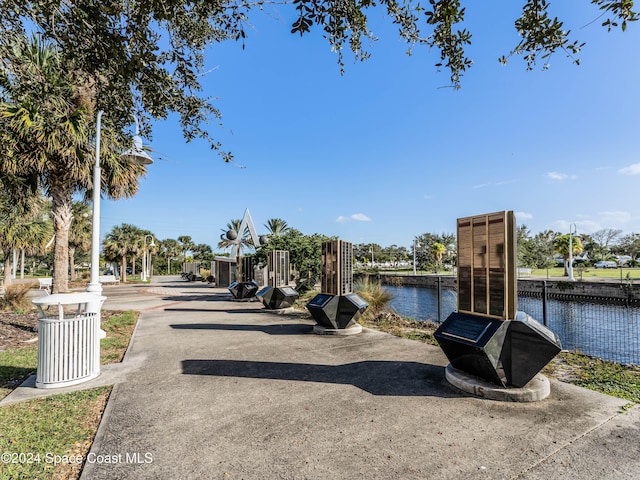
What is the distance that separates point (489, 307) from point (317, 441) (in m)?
2.82

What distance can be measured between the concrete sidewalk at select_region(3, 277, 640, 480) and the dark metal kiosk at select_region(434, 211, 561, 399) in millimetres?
404

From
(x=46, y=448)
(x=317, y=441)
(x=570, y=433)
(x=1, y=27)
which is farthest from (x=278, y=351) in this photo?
(x=1, y=27)

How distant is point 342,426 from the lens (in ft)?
10.8

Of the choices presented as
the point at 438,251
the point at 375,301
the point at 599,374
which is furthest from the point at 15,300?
the point at 438,251

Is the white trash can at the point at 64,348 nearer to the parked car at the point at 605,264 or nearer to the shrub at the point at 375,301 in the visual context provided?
the shrub at the point at 375,301

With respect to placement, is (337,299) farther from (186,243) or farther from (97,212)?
(186,243)

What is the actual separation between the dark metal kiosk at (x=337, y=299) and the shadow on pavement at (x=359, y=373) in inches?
87.6

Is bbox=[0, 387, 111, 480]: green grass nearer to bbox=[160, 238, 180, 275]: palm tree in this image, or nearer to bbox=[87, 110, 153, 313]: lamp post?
bbox=[87, 110, 153, 313]: lamp post

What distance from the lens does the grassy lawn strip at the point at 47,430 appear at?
8.84ft

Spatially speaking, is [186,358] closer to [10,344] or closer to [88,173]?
[10,344]

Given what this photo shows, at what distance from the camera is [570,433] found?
3086mm

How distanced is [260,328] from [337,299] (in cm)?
240

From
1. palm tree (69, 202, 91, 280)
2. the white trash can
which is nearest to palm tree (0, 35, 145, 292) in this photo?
the white trash can

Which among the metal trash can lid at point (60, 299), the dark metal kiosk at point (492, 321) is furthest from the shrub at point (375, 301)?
the metal trash can lid at point (60, 299)
